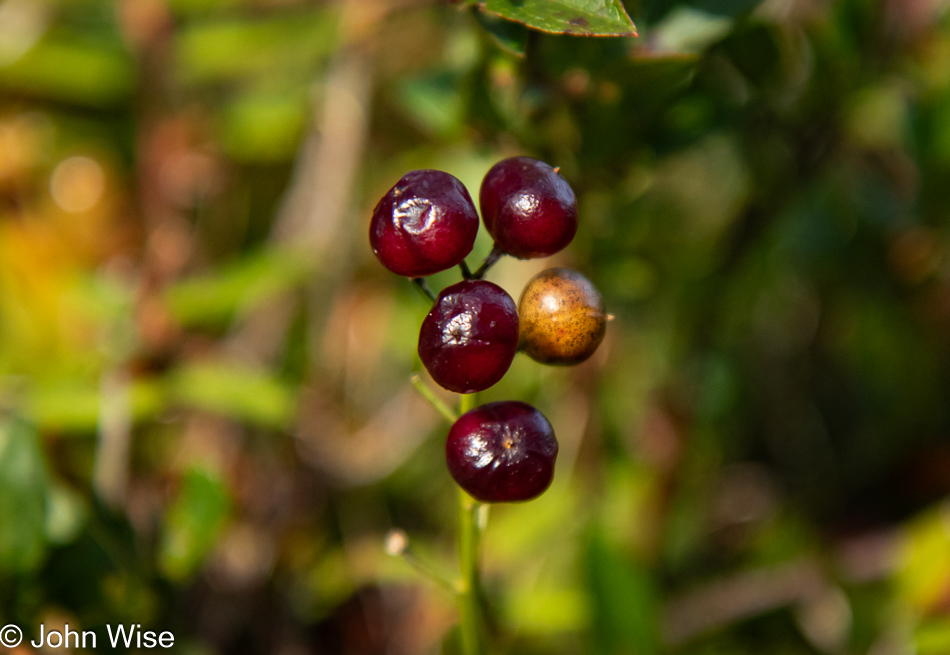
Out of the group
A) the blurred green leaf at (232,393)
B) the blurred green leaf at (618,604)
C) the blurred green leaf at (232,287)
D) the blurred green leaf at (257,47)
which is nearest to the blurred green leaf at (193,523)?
the blurred green leaf at (232,393)

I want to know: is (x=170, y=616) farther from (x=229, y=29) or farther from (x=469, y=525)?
(x=229, y=29)

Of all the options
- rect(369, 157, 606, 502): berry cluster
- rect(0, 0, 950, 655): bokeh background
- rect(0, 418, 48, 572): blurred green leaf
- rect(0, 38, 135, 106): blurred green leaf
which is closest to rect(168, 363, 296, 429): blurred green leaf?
rect(0, 0, 950, 655): bokeh background

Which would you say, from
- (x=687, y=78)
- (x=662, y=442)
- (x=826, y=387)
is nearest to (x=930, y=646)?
(x=662, y=442)

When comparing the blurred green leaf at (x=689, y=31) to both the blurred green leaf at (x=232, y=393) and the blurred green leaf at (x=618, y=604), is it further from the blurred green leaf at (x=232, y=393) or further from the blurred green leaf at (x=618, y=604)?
the blurred green leaf at (x=232, y=393)

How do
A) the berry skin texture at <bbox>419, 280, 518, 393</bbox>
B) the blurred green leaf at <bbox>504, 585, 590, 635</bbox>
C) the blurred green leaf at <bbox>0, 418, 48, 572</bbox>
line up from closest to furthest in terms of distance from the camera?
the berry skin texture at <bbox>419, 280, 518, 393</bbox>
the blurred green leaf at <bbox>0, 418, 48, 572</bbox>
the blurred green leaf at <bbox>504, 585, 590, 635</bbox>

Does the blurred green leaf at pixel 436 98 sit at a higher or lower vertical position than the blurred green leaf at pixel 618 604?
higher

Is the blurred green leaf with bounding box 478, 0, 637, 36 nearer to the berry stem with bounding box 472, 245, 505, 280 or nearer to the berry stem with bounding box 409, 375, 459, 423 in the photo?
the berry stem with bounding box 472, 245, 505, 280

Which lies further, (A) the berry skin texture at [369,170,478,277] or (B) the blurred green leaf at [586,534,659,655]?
(B) the blurred green leaf at [586,534,659,655]

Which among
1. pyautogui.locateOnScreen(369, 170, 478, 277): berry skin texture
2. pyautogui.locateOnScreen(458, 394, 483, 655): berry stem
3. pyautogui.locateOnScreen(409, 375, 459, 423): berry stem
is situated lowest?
pyautogui.locateOnScreen(458, 394, 483, 655): berry stem

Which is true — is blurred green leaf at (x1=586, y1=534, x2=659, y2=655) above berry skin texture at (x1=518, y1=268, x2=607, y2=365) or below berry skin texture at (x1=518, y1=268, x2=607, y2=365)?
below
